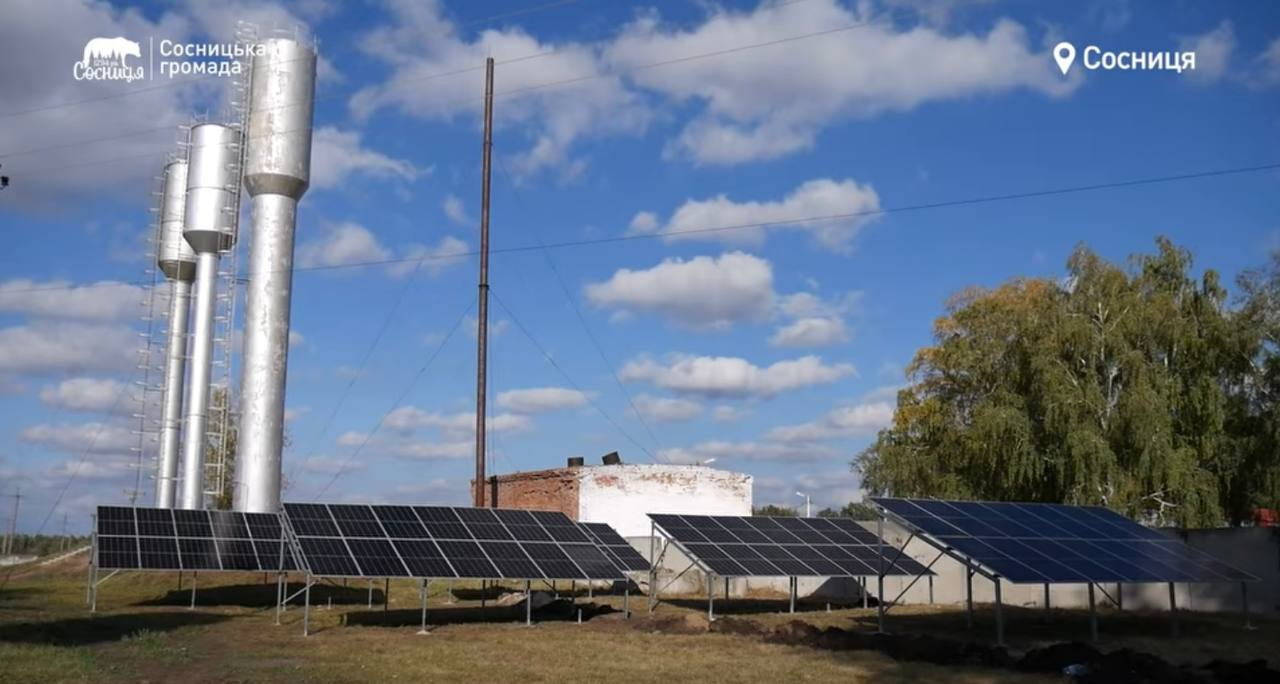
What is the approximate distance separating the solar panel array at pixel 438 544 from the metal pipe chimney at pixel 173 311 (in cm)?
1839

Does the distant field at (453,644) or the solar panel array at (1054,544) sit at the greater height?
the solar panel array at (1054,544)

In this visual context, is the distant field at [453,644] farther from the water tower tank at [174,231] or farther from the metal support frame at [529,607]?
the water tower tank at [174,231]

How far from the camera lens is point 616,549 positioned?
2800 cm

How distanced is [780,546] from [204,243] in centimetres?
2304

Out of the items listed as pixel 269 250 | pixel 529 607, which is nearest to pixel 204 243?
pixel 269 250

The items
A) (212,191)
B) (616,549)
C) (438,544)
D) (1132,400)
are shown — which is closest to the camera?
(438,544)

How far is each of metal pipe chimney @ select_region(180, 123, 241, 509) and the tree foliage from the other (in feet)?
85.0

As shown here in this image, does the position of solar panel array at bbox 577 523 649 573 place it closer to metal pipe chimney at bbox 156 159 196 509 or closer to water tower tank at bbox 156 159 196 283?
metal pipe chimney at bbox 156 159 196 509

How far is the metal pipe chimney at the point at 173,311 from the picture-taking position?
41750 mm

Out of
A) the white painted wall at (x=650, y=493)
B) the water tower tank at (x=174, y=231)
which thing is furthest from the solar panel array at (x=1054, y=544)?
the water tower tank at (x=174, y=231)

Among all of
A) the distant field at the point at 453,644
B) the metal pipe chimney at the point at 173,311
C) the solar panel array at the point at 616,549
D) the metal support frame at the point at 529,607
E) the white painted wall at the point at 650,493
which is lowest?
the distant field at the point at 453,644

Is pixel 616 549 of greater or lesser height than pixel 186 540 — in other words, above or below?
below

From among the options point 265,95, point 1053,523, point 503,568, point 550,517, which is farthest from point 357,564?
point 265,95

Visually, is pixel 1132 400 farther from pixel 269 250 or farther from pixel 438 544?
pixel 269 250
